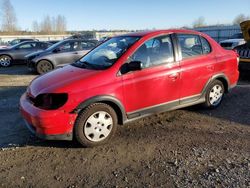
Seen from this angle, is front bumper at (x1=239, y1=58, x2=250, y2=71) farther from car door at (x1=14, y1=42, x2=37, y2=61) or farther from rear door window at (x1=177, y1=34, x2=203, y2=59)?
→ car door at (x1=14, y1=42, x2=37, y2=61)

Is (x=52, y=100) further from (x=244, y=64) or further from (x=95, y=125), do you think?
(x=244, y=64)

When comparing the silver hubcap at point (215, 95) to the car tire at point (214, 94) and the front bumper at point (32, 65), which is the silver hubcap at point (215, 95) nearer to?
the car tire at point (214, 94)

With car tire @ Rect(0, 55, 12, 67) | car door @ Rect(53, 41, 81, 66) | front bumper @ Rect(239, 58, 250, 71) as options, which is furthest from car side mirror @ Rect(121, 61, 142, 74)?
car tire @ Rect(0, 55, 12, 67)

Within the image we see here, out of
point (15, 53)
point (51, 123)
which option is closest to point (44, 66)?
point (15, 53)

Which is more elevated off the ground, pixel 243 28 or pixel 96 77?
pixel 243 28

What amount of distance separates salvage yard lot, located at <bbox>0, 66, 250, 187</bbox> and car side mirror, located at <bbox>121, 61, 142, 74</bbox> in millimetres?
1114

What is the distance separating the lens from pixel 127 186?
11.3 feet

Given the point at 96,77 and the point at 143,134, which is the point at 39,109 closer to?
the point at 96,77

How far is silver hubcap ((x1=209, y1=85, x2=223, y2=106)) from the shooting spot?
6037 mm

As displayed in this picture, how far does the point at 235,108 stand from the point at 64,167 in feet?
13.0

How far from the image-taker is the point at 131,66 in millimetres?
4641

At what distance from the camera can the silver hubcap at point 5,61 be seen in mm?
15336

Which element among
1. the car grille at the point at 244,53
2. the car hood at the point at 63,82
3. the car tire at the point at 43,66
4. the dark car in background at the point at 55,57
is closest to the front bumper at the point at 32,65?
the dark car in background at the point at 55,57

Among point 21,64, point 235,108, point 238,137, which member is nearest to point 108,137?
point 238,137
